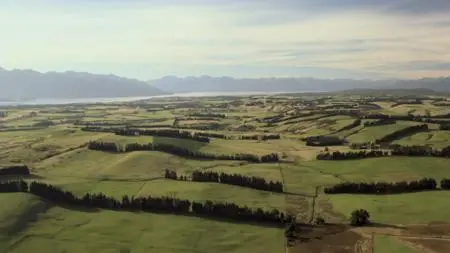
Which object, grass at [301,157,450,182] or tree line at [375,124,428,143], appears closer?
grass at [301,157,450,182]

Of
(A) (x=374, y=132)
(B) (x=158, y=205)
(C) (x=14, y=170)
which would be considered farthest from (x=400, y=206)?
(A) (x=374, y=132)

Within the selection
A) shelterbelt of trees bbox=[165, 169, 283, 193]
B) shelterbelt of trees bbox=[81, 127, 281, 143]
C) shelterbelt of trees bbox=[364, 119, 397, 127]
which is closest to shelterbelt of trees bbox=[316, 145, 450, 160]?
shelterbelt of trees bbox=[165, 169, 283, 193]

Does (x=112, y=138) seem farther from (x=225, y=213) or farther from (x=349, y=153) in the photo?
(x=225, y=213)

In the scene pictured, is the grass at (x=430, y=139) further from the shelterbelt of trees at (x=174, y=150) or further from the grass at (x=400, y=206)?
the grass at (x=400, y=206)

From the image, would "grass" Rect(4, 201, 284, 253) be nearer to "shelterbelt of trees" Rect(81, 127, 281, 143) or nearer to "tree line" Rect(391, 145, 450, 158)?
"tree line" Rect(391, 145, 450, 158)

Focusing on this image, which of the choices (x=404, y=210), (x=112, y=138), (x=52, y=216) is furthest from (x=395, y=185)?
(x=112, y=138)
